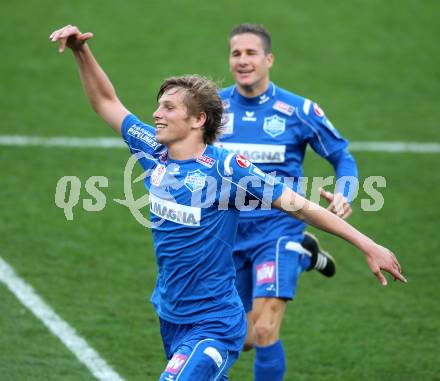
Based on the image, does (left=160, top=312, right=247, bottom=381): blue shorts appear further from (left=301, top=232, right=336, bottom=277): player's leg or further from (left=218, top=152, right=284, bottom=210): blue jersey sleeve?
(left=301, top=232, right=336, bottom=277): player's leg

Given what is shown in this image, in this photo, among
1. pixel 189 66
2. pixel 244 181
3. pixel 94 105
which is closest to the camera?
pixel 244 181

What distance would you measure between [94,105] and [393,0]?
1188 centimetres

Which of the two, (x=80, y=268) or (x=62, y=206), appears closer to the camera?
(x=80, y=268)

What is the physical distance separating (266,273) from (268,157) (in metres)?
0.90

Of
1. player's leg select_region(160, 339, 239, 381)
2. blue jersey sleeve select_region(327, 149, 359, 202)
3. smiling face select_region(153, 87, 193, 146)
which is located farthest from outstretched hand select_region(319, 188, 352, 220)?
player's leg select_region(160, 339, 239, 381)

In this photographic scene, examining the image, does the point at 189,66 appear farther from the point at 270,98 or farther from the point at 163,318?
the point at 163,318

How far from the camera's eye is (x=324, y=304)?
29.0 feet

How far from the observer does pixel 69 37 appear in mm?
5898

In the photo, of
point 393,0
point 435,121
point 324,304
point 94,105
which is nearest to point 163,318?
point 94,105

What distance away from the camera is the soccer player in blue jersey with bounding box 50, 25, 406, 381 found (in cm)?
550

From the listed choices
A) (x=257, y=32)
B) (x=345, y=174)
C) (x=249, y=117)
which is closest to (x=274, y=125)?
(x=249, y=117)

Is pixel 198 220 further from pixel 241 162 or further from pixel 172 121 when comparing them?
pixel 172 121

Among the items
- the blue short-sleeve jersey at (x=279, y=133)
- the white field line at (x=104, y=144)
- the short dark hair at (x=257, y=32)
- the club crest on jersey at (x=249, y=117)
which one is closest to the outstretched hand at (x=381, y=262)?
the blue short-sleeve jersey at (x=279, y=133)

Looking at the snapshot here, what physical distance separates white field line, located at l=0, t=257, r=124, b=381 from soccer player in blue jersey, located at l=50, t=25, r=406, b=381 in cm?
176
